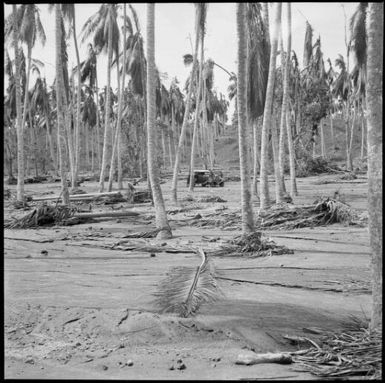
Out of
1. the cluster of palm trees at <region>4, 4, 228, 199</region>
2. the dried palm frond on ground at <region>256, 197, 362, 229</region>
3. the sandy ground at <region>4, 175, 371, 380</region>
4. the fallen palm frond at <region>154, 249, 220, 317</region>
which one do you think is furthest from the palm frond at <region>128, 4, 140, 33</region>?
the fallen palm frond at <region>154, 249, 220, 317</region>

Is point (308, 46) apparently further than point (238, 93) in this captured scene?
Yes

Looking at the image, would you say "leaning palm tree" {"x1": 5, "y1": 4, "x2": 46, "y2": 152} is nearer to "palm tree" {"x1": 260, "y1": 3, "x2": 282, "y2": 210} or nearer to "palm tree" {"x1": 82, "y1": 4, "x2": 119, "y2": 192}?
"palm tree" {"x1": 82, "y1": 4, "x2": 119, "y2": 192}

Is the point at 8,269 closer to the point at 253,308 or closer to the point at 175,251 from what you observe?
the point at 175,251

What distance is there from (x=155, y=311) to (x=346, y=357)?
1938 mm

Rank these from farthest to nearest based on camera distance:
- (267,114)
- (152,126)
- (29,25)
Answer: (29,25)
(267,114)
(152,126)

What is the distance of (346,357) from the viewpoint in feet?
12.5

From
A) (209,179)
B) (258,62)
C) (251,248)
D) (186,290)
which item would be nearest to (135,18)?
(209,179)

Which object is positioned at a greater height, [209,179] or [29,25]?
[29,25]

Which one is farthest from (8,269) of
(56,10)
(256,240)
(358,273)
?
(56,10)

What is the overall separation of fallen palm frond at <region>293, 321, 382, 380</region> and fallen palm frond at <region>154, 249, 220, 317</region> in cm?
133

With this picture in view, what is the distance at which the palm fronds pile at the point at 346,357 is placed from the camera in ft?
11.6

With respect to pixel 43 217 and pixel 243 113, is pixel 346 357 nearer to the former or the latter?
pixel 243 113

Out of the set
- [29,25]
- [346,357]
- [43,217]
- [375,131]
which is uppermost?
[29,25]

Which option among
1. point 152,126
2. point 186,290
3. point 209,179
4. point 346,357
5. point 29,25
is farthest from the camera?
point 209,179
